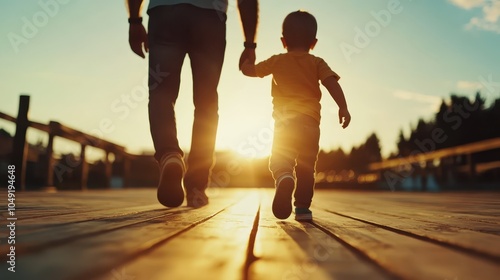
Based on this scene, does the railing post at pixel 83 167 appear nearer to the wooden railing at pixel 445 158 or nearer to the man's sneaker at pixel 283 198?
the man's sneaker at pixel 283 198

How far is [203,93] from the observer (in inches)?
113

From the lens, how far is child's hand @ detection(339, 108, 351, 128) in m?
2.48

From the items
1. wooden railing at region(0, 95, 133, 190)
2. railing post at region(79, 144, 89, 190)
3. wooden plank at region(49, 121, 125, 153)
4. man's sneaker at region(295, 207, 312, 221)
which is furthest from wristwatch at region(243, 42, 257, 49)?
railing post at region(79, 144, 89, 190)

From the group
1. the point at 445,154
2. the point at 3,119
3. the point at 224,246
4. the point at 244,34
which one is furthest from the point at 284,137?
the point at 445,154

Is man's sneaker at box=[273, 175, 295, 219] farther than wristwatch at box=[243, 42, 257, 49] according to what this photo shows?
No

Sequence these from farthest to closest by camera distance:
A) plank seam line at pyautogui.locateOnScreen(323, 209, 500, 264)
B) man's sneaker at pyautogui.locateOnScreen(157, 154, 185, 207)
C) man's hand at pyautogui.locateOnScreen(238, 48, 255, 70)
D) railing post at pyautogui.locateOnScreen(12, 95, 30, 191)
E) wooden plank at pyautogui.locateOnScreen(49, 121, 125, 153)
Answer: wooden plank at pyautogui.locateOnScreen(49, 121, 125, 153)
railing post at pyautogui.locateOnScreen(12, 95, 30, 191)
man's hand at pyautogui.locateOnScreen(238, 48, 255, 70)
man's sneaker at pyautogui.locateOnScreen(157, 154, 185, 207)
plank seam line at pyautogui.locateOnScreen(323, 209, 500, 264)

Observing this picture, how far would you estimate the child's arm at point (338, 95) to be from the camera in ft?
8.18

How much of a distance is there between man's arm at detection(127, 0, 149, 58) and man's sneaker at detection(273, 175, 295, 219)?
1255mm

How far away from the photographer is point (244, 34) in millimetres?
3059

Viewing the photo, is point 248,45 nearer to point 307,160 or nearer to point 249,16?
point 249,16

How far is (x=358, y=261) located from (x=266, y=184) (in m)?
18.3

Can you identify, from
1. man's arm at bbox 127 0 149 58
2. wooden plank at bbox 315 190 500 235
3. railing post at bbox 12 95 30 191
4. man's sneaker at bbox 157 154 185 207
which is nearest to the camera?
wooden plank at bbox 315 190 500 235

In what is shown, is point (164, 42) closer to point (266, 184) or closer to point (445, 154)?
point (445, 154)

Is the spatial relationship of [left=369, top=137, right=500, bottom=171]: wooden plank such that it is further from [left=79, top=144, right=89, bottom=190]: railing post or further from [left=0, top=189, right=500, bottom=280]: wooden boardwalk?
[left=0, top=189, right=500, bottom=280]: wooden boardwalk
